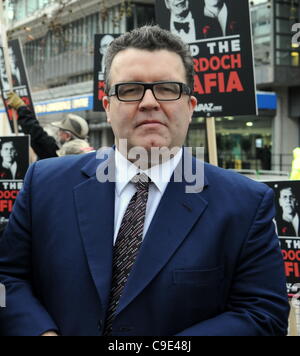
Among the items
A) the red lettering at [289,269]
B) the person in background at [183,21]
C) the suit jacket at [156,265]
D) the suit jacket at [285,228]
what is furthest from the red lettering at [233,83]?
the suit jacket at [156,265]

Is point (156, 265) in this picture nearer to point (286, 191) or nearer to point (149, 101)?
point (149, 101)

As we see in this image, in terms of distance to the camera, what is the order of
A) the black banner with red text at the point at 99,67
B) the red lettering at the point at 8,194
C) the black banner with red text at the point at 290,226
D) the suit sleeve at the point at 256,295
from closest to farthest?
the suit sleeve at the point at 256,295 < the black banner with red text at the point at 290,226 < the red lettering at the point at 8,194 < the black banner with red text at the point at 99,67

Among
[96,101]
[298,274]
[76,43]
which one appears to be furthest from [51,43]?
[298,274]

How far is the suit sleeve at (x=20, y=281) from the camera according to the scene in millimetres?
1717

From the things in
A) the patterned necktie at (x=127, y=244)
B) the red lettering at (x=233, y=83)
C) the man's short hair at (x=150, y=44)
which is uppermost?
the red lettering at (x=233, y=83)

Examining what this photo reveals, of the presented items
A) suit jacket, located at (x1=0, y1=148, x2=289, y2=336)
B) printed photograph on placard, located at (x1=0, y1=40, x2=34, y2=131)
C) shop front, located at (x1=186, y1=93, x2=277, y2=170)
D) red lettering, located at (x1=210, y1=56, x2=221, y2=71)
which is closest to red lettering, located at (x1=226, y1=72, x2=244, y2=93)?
red lettering, located at (x1=210, y1=56, x2=221, y2=71)

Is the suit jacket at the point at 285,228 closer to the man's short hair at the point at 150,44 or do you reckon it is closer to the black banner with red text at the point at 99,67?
the man's short hair at the point at 150,44

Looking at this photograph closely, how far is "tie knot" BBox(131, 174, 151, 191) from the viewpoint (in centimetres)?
185

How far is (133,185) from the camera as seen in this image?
1875 mm

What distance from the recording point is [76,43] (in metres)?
32.4

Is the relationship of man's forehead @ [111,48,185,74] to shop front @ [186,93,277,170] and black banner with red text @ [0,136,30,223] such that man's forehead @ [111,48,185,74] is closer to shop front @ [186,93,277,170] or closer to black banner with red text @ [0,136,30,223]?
black banner with red text @ [0,136,30,223]

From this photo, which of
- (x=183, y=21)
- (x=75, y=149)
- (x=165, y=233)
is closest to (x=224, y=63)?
(x=183, y=21)

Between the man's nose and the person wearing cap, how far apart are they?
11.3 ft
